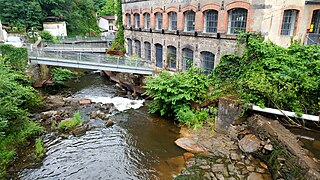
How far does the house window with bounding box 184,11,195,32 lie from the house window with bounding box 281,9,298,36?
5741 mm

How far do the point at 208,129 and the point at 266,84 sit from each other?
362 cm

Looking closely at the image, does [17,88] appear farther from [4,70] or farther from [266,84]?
[266,84]

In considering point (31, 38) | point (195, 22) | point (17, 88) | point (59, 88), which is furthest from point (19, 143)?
point (31, 38)

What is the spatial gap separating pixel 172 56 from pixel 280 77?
31.5ft

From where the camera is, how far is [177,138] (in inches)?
467

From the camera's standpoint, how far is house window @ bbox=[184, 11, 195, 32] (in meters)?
16.5

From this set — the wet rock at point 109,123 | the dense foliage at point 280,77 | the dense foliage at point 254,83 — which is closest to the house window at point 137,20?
the dense foliage at point 254,83

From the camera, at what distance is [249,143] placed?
9.86 m

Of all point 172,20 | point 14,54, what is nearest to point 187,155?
point 172,20

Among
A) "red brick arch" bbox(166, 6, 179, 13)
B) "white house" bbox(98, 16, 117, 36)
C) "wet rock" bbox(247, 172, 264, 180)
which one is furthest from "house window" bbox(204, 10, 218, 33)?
"white house" bbox(98, 16, 117, 36)

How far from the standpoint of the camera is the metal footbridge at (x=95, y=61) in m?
17.8

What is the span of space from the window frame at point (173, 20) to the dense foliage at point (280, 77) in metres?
6.95

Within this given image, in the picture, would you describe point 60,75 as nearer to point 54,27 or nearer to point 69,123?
point 69,123

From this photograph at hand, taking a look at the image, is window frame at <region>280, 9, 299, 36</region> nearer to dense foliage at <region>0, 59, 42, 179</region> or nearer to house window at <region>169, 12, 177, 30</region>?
house window at <region>169, 12, 177, 30</region>
